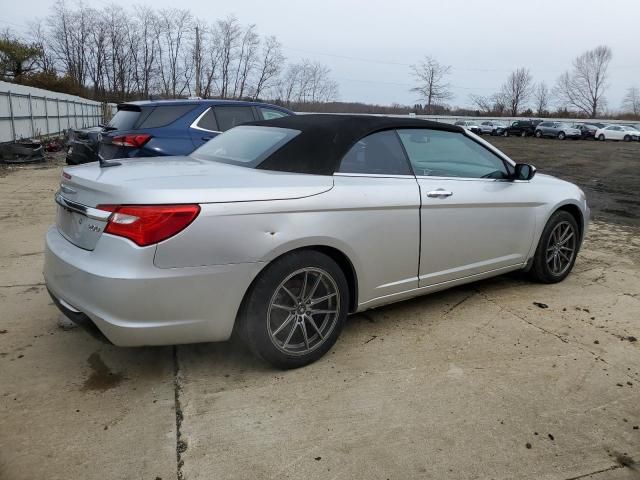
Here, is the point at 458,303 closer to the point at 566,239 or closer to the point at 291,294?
the point at 566,239

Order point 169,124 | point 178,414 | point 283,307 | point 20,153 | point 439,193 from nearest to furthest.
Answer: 1. point 178,414
2. point 283,307
3. point 439,193
4. point 169,124
5. point 20,153

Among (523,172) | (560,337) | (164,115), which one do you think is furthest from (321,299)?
(164,115)

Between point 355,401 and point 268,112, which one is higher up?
point 268,112

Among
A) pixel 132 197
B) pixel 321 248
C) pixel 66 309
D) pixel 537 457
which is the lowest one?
pixel 537 457

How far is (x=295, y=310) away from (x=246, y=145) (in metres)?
1.31

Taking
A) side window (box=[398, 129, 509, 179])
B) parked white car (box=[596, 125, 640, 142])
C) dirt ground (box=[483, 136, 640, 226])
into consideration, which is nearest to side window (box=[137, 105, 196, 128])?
side window (box=[398, 129, 509, 179])

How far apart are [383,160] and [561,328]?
1.80 m

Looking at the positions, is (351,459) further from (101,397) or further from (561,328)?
(561,328)

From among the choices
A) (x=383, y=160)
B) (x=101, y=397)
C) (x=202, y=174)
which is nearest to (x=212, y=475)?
(x=101, y=397)

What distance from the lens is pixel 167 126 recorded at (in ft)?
22.9

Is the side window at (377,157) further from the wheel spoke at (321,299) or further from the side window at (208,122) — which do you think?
the side window at (208,122)

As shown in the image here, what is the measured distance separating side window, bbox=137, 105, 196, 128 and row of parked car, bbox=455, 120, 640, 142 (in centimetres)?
4037

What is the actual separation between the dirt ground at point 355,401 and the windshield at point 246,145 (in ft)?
4.10

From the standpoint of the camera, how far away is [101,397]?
2.90 meters
